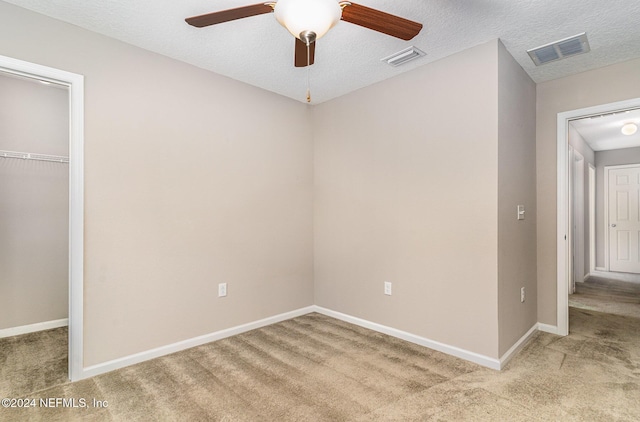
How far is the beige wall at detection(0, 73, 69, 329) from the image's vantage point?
3.10m

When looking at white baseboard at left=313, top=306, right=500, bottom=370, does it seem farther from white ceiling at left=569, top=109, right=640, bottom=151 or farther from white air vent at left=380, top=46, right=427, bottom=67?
white ceiling at left=569, top=109, right=640, bottom=151

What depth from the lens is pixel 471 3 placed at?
201 centimetres

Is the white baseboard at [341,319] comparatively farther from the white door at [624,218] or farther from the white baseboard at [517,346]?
the white door at [624,218]

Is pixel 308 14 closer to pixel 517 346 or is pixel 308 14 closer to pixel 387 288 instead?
pixel 387 288

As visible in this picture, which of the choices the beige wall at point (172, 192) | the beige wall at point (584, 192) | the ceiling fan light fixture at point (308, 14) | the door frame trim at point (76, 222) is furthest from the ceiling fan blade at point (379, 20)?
the beige wall at point (584, 192)

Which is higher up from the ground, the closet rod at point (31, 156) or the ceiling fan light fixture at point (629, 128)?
the ceiling fan light fixture at point (629, 128)

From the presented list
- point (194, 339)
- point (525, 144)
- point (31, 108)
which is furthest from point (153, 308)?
point (525, 144)

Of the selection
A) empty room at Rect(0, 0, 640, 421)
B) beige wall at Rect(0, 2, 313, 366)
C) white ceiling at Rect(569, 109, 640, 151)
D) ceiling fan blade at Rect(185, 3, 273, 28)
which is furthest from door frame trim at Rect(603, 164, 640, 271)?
ceiling fan blade at Rect(185, 3, 273, 28)

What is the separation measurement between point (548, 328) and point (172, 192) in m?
3.75

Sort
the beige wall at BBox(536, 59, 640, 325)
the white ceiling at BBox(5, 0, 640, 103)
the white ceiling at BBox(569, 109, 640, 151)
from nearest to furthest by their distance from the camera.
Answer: the white ceiling at BBox(5, 0, 640, 103) < the beige wall at BBox(536, 59, 640, 325) < the white ceiling at BBox(569, 109, 640, 151)

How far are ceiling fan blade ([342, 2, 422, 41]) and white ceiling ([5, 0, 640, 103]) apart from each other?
48cm

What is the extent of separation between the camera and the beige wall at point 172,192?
2328 millimetres

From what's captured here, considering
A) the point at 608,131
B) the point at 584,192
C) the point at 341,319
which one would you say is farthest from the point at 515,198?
the point at 584,192

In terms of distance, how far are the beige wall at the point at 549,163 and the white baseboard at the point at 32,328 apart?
490 cm
